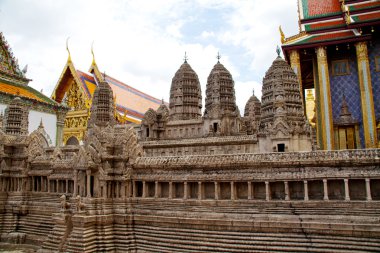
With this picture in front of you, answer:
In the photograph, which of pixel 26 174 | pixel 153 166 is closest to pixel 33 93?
pixel 26 174

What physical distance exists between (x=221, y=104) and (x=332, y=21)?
1269 centimetres

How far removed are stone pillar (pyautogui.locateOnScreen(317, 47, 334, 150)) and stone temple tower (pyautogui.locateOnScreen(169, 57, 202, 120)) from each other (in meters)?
15.2

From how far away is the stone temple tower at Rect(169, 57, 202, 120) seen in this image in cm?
4019

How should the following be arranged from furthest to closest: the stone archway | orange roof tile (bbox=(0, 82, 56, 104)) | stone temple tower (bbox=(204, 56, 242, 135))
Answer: the stone archway
stone temple tower (bbox=(204, 56, 242, 135))
orange roof tile (bbox=(0, 82, 56, 104))

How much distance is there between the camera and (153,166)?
15.9m

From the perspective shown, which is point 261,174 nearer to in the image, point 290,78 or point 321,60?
point 290,78

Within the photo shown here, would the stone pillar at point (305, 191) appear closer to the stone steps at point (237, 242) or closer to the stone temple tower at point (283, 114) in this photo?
the stone steps at point (237, 242)

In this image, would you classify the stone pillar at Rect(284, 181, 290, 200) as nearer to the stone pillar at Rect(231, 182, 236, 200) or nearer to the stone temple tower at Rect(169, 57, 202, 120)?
the stone pillar at Rect(231, 182, 236, 200)

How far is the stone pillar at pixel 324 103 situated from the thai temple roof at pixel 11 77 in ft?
88.7

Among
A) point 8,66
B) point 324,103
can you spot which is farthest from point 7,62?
point 324,103

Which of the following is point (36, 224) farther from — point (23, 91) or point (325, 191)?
point (23, 91)

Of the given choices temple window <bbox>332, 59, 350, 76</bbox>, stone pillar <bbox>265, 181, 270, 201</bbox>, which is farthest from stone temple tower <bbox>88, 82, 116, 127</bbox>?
stone pillar <bbox>265, 181, 270, 201</bbox>

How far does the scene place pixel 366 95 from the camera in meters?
27.2

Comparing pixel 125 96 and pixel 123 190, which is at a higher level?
pixel 125 96
